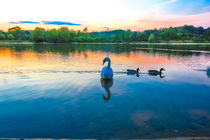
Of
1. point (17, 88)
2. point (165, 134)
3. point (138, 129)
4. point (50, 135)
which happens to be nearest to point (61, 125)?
point (50, 135)

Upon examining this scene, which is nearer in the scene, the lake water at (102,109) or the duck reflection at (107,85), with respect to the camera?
the lake water at (102,109)

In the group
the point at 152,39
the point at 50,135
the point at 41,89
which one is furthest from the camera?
the point at 152,39

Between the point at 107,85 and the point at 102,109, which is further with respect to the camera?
the point at 107,85

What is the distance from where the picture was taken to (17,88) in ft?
44.0

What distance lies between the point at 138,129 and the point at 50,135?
151 inches

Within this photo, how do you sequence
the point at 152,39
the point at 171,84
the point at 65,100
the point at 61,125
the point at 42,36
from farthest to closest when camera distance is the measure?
the point at 152,39 < the point at 42,36 < the point at 171,84 < the point at 65,100 < the point at 61,125

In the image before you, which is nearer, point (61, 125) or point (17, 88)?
point (61, 125)

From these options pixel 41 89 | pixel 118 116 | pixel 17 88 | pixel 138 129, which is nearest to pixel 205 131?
pixel 138 129

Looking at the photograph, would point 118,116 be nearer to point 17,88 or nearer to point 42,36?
point 17,88

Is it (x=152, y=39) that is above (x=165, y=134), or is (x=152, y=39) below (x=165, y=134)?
above

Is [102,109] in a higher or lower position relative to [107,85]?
lower

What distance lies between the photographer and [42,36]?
576ft

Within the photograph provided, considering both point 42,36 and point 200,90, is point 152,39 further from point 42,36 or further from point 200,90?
point 200,90

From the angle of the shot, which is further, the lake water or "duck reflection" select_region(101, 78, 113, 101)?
"duck reflection" select_region(101, 78, 113, 101)
